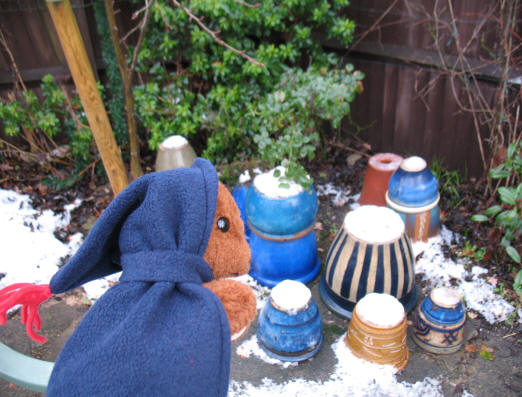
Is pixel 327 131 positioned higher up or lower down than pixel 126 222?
lower down

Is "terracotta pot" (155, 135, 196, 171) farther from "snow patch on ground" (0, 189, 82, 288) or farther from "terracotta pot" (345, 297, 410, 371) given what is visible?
"terracotta pot" (345, 297, 410, 371)

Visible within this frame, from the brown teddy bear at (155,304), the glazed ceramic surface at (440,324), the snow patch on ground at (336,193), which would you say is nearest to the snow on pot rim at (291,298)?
the glazed ceramic surface at (440,324)

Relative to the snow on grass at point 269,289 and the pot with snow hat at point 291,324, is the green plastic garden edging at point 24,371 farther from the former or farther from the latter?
the pot with snow hat at point 291,324

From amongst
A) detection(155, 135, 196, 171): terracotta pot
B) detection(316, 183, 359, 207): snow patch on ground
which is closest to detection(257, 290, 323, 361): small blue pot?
detection(155, 135, 196, 171): terracotta pot

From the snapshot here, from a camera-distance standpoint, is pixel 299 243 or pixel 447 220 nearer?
pixel 299 243

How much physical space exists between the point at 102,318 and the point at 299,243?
192cm

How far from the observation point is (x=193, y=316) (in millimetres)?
1222

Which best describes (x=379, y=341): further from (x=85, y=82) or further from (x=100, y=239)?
(x=85, y=82)

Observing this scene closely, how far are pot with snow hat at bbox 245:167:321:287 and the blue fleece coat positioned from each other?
1.49m

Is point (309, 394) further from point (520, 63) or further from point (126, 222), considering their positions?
point (520, 63)

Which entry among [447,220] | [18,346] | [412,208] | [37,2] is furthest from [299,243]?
[37,2]

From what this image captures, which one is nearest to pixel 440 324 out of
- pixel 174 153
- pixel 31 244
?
pixel 174 153

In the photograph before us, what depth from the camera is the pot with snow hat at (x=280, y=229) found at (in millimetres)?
2846

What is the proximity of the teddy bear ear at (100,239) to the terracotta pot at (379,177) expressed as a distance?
2.74m
